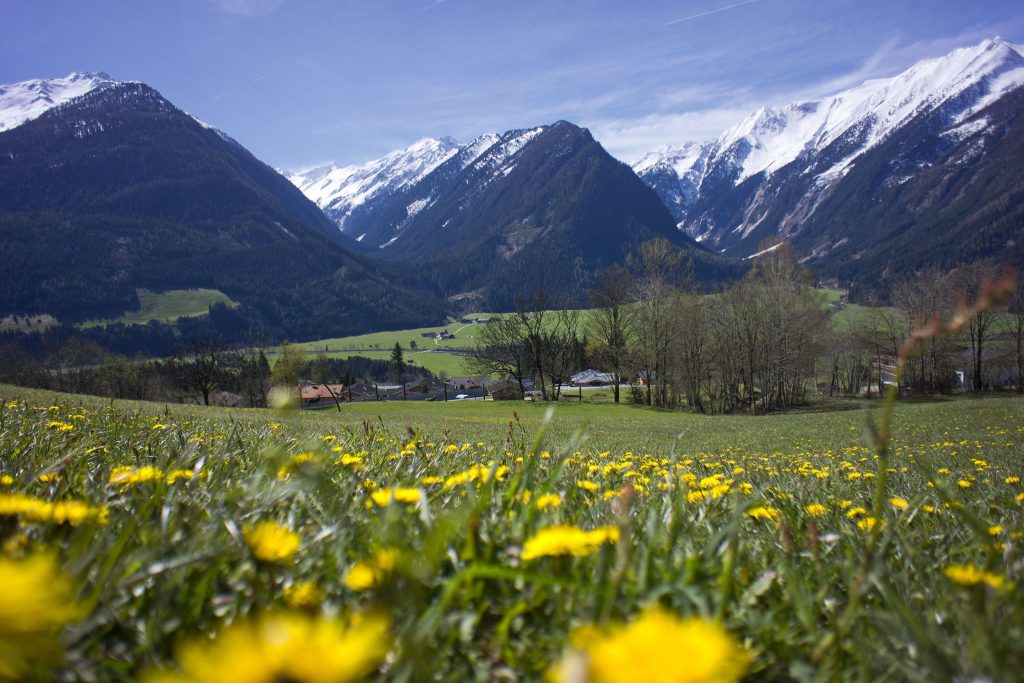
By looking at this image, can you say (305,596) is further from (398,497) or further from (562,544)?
(398,497)

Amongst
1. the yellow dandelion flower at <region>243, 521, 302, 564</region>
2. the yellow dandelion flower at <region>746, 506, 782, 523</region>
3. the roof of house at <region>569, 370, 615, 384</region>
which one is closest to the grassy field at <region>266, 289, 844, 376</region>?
the roof of house at <region>569, 370, 615, 384</region>

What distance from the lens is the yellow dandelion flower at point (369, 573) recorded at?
94 cm

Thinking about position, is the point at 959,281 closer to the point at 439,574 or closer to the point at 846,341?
the point at 846,341

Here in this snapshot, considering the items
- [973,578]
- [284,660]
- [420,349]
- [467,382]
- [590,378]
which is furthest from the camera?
[420,349]

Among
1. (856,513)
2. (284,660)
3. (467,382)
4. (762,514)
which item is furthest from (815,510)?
(467,382)

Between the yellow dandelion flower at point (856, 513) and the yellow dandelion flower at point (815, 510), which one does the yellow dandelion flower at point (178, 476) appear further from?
the yellow dandelion flower at point (856, 513)

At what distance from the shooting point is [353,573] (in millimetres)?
1004

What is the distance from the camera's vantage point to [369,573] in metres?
0.98

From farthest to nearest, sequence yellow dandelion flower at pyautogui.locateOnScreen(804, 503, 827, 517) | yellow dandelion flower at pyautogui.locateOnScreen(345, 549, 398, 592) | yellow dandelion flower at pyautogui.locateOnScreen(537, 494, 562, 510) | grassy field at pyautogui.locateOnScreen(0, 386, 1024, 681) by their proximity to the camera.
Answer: yellow dandelion flower at pyautogui.locateOnScreen(804, 503, 827, 517) < yellow dandelion flower at pyautogui.locateOnScreen(537, 494, 562, 510) < yellow dandelion flower at pyautogui.locateOnScreen(345, 549, 398, 592) < grassy field at pyautogui.locateOnScreen(0, 386, 1024, 681)

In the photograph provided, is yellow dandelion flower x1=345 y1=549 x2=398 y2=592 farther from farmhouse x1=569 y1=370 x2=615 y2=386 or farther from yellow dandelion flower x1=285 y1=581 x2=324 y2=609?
farmhouse x1=569 y1=370 x2=615 y2=386

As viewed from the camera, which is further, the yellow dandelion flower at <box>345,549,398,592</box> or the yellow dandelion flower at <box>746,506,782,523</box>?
the yellow dandelion flower at <box>746,506,782,523</box>

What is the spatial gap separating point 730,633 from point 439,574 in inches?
22.5

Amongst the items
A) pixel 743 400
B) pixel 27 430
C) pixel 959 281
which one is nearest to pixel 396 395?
pixel 743 400

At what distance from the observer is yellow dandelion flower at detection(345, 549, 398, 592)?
0.94 meters
